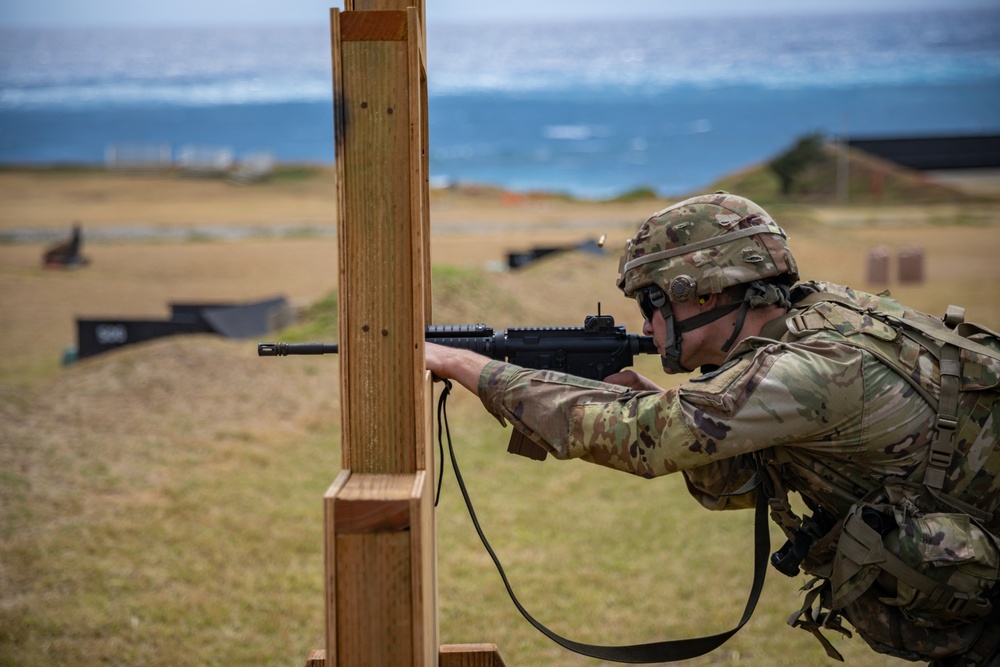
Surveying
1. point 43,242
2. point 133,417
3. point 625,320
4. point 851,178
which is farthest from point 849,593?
point 851,178

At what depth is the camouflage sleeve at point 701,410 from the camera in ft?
8.30

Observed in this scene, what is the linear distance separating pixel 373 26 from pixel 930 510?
1.98 m

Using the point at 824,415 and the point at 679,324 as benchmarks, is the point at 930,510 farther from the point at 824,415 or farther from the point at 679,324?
the point at 679,324

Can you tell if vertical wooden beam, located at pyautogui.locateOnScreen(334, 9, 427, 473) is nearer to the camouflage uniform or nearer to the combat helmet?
the camouflage uniform

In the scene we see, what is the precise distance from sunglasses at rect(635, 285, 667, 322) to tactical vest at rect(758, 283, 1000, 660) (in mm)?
362

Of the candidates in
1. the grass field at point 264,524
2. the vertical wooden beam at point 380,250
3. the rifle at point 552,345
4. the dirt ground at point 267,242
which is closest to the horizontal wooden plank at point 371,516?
the vertical wooden beam at point 380,250

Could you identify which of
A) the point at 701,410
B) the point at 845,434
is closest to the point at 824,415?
the point at 845,434

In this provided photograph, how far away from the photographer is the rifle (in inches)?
114

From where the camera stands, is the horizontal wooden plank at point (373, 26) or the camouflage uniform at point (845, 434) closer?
the horizontal wooden plank at point (373, 26)

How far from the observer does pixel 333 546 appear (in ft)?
6.22

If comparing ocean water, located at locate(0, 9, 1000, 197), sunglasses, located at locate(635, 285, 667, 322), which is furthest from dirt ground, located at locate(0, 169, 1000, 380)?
ocean water, located at locate(0, 9, 1000, 197)

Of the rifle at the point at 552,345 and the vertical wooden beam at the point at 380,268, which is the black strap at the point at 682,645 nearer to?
the rifle at the point at 552,345

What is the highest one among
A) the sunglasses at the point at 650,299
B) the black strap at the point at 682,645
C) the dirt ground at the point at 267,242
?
the sunglasses at the point at 650,299

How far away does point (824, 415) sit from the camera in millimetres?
2559
